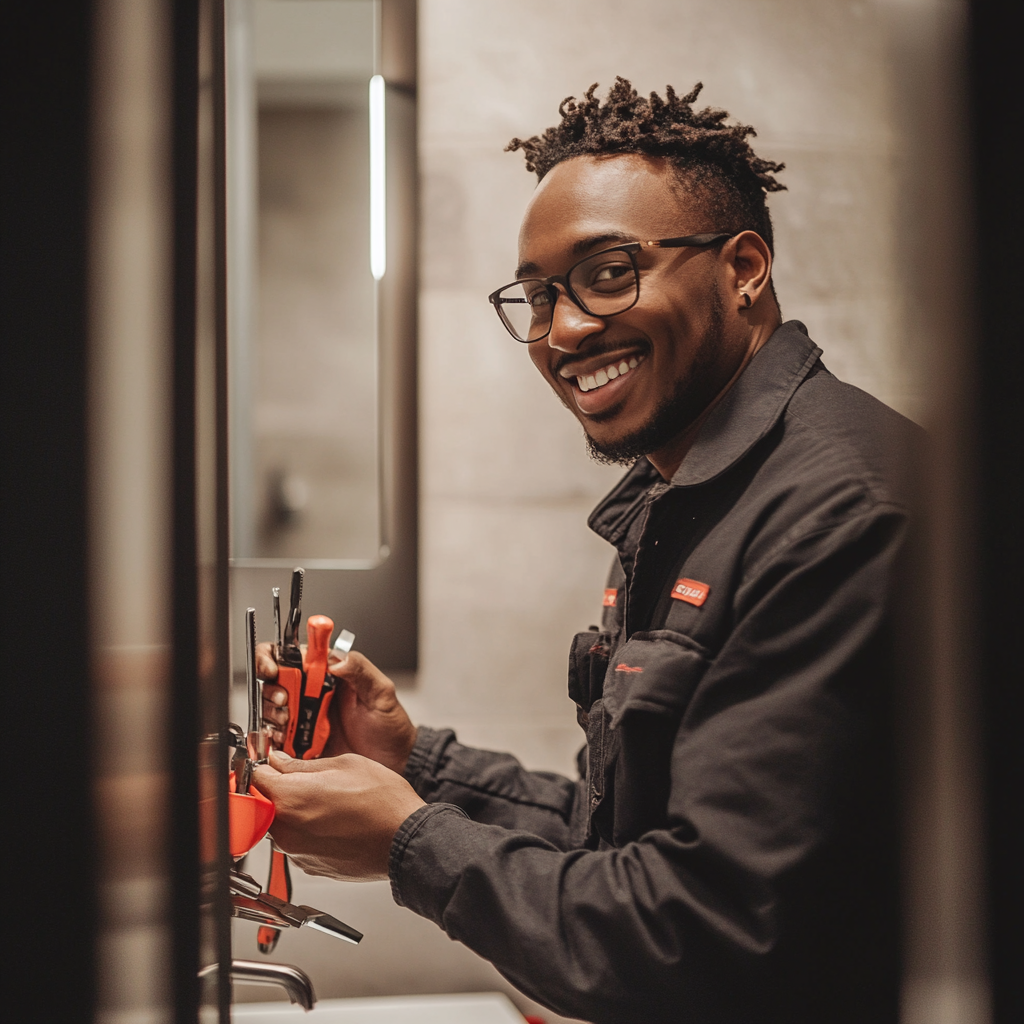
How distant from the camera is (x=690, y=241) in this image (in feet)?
2.35

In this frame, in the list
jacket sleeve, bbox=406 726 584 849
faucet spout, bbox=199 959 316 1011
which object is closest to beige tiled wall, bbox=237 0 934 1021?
jacket sleeve, bbox=406 726 584 849

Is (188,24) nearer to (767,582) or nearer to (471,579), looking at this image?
(767,582)

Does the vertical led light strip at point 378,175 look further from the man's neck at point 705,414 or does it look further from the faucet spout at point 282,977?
the faucet spout at point 282,977

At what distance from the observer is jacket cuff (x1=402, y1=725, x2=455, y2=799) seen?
878mm

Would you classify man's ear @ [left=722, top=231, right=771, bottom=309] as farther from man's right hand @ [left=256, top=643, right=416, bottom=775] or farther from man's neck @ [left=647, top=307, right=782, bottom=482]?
man's right hand @ [left=256, top=643, right=416, bottom=775]

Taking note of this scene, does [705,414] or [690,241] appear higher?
[690,241]

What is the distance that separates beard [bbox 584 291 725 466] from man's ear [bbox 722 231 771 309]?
0.03 meters

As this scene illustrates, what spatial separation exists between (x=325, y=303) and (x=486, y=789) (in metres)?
0.95

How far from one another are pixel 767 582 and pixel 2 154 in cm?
47

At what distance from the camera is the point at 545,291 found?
740mm

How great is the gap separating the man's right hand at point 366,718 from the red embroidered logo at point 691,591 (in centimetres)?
37

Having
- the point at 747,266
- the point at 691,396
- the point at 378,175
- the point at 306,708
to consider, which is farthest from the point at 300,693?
the point at 378,175

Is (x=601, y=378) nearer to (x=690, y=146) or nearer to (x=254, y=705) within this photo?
(x=690, y=146)

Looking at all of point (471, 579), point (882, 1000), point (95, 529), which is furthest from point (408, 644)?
point (95, 529)
